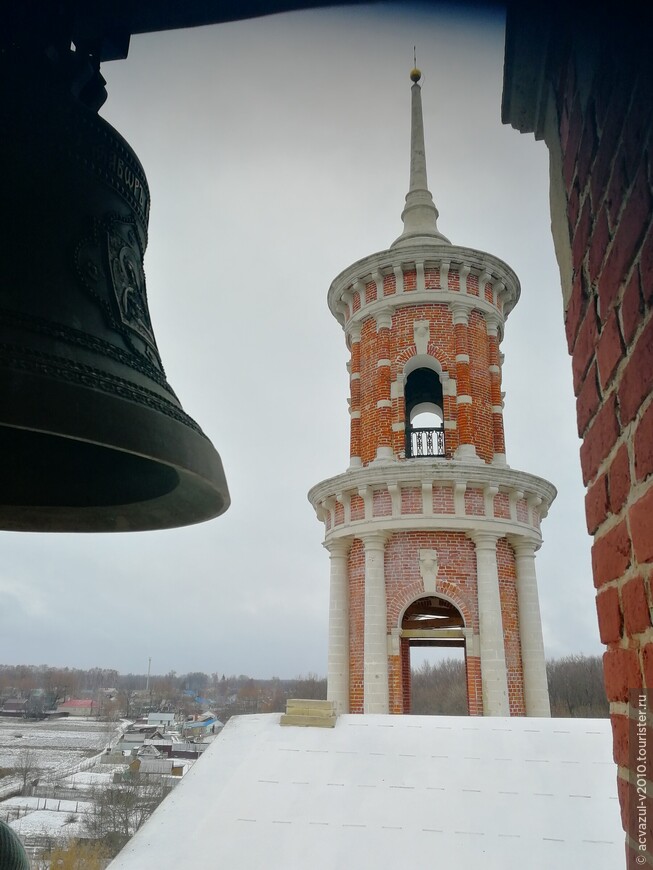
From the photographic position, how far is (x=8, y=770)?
44781 mm

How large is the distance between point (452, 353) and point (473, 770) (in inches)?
368

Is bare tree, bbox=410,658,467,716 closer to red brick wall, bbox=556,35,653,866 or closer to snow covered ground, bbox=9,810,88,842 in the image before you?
snow covered ground, bbox=9,810,88,842

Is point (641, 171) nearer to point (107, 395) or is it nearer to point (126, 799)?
point (107, 395)

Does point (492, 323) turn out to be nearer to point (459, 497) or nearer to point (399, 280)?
point (399, 280)

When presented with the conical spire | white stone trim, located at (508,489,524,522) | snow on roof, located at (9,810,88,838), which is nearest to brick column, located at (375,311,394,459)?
the conical spire

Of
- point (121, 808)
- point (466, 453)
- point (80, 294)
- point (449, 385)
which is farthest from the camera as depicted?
point (121, 808)

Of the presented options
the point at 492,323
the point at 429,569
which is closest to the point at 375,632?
the point at 429,569

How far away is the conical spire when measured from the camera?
52.4 ft

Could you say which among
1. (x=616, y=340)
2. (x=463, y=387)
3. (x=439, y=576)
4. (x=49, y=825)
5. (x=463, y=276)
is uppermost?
(x=463, y=276)

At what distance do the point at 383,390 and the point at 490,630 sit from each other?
5.18 metres

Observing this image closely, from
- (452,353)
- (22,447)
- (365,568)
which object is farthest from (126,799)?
(22,447)

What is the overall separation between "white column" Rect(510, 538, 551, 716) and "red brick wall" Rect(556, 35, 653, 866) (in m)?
12.1

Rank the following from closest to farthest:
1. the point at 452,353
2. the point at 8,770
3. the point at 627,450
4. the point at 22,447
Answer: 1. the point at 627,450
2. the point at 22,447
3. the point at 452,353
4. the point at 8,770

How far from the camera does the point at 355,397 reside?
50.1 ft
